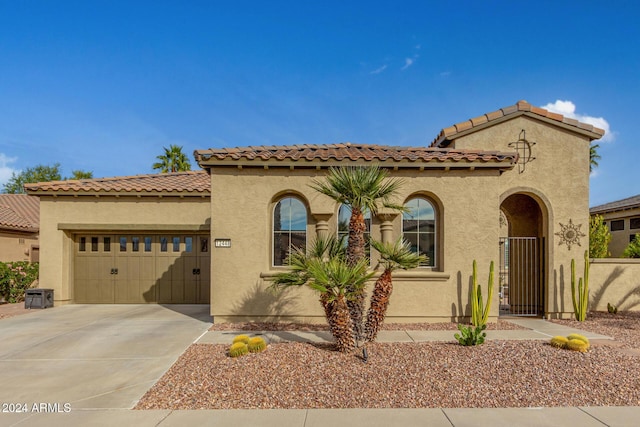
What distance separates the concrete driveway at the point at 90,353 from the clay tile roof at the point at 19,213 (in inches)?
269

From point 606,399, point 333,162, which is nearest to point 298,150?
point 333,162

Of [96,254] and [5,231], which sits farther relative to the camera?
[5,231]

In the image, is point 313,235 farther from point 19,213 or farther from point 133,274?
point 19,213

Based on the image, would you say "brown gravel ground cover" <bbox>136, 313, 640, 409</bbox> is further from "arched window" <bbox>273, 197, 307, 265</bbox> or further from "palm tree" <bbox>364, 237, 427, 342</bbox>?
"arched window" <bbox>273, 197, 307, 265</bbox>

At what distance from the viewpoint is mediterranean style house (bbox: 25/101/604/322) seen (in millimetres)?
8914

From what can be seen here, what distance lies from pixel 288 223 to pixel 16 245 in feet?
45.9

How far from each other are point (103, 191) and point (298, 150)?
7.30m

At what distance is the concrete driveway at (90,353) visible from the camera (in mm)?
4945

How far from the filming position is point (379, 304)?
6.57m

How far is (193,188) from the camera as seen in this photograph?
12266 millimetres

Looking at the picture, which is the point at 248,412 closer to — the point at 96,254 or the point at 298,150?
the point at 298,150

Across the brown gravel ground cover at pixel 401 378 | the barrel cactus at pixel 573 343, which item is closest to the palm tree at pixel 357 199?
the brown gravel ground cover at pixel 401 378

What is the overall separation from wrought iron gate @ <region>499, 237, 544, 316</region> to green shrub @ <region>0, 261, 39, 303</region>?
1700cm

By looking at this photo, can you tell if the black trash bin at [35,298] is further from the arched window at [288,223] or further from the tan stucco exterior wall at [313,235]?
the arched window at [288,223]
